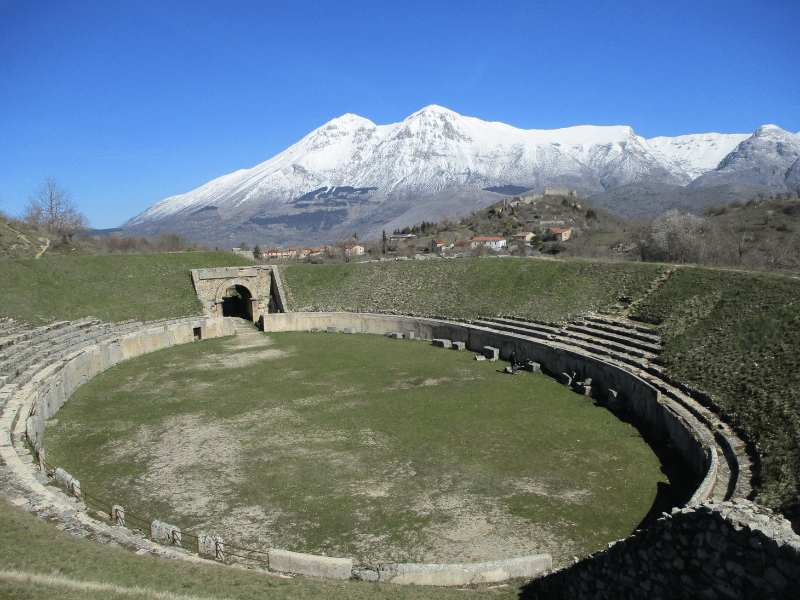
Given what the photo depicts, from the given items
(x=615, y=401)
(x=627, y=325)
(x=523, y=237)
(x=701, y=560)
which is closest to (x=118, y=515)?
(x=701, y=560)

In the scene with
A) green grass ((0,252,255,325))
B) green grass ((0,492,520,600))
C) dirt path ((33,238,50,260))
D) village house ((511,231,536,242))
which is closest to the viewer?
green grass ((0,492,520,600))

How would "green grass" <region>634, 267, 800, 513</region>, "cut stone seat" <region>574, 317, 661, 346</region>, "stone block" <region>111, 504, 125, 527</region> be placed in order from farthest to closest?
"cut stone seat" <region>574, 317, 661, 346</region> → "green grass" <region>634, 267, 800, 513</region> → "stone block" <region>111, 504, 125, 527</region>

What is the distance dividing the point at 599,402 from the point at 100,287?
36798 mm

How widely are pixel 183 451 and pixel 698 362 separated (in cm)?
1918

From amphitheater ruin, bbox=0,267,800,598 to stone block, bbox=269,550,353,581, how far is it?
0.8 inches

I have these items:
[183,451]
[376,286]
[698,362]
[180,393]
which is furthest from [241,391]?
[376,286]

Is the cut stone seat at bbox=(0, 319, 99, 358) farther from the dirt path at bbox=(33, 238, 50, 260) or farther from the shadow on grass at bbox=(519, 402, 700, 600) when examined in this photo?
the shadow on grass at bbox=(519, 402, 700, 600)

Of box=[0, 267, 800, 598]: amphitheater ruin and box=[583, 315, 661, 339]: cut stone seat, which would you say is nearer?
box=[0, 267, 800, 598]: amphitheater ruin

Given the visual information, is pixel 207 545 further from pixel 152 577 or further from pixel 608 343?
pixel 608 343

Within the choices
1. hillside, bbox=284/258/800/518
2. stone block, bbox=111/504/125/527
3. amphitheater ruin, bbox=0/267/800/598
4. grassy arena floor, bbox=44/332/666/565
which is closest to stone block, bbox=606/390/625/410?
amphitheater ruin, bbox=0/267/800/598

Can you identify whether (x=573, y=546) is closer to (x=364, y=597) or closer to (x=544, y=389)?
(x=364, y=597)

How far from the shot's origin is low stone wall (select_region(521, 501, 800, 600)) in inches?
241

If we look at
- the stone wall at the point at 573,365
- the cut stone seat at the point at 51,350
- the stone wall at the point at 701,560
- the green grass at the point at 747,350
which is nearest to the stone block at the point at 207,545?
the stone wall at the point at 701,560

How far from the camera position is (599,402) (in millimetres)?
20938
